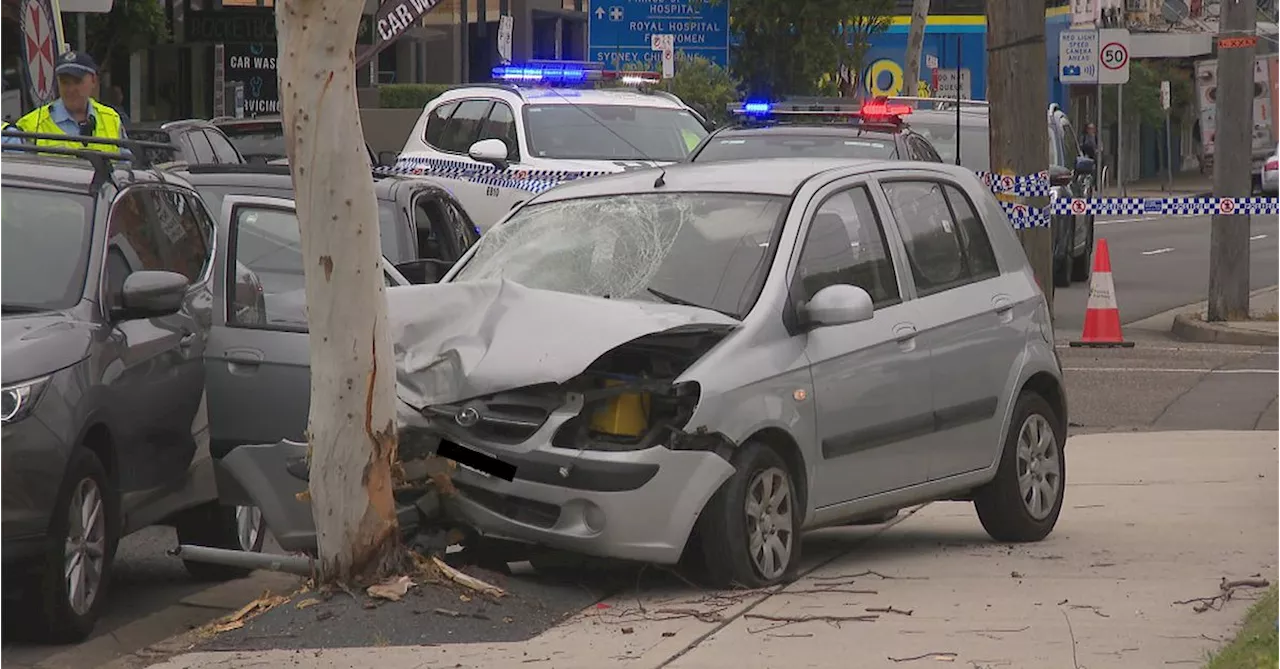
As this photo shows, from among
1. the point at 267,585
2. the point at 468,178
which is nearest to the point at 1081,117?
the point at 468,178

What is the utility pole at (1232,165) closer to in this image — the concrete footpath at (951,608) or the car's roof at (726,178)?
the concrete footpath at (951,608)

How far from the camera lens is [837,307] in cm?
844

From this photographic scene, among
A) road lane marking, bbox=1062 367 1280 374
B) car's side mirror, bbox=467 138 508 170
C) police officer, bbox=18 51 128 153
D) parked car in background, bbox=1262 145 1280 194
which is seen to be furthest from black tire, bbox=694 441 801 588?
parked car in background, bbox=1262 145 1280 194

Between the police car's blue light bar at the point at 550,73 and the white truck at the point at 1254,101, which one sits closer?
the white truck at the point at 1254,101

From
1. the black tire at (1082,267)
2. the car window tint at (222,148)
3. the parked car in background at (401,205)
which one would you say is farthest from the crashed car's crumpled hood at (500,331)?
the black tire at (1082,267)

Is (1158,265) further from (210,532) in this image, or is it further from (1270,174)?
(210,532)

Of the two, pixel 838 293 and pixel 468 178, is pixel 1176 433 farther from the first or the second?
pixel 468 178

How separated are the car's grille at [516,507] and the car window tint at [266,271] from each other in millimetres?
1318

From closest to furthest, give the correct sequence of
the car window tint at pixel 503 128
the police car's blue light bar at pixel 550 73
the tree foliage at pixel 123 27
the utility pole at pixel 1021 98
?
the utility pole at pixel 1021 98, the car window tint at pixel 503 128, the police car's blue light bar at pixel 550 73, the tree foliage at pixel 123 27

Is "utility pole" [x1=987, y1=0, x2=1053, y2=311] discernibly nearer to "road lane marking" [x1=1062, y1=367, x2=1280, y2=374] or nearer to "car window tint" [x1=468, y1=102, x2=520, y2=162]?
"road lane marking" [x1=1062, y1=367, x2=1280, y2=374]

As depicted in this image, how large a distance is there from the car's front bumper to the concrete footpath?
76 cm

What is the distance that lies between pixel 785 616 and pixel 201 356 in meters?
2.83

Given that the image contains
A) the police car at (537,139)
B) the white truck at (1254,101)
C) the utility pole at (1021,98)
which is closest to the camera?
the utility pole at (1021,98)

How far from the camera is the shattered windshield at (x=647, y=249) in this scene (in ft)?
28.4
